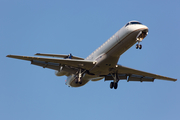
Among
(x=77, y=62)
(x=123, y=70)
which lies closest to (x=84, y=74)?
(x=77, y=62)

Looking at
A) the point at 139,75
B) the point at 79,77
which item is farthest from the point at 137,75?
the point at 79,77

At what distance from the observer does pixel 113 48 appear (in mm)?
31141

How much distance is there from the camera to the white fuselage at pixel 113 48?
29812 millimetres

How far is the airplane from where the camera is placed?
30.1m

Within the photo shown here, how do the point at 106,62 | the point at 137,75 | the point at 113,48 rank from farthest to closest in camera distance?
1. the point at 137,75
2. the point at 106,62
3. the point at 113,48

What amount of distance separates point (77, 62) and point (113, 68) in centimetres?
435

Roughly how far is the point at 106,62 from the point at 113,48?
6.33 feet

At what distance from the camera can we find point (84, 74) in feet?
114

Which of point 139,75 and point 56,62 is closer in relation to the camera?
point 56,62

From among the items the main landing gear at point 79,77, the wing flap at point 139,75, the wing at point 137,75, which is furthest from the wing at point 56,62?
the wing flap at point 139,75

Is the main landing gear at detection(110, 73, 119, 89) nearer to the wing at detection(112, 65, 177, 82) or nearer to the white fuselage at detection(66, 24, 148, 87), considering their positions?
the wing at detection(112, 65, 177, 82)

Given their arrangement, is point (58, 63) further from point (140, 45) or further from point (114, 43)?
point (140, 45)

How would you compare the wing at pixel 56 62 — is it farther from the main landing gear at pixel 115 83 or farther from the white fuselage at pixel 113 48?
the main landing gear at pixel 115 83

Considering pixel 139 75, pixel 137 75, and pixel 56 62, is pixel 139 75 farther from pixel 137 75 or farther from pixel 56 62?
pixel 56 62
